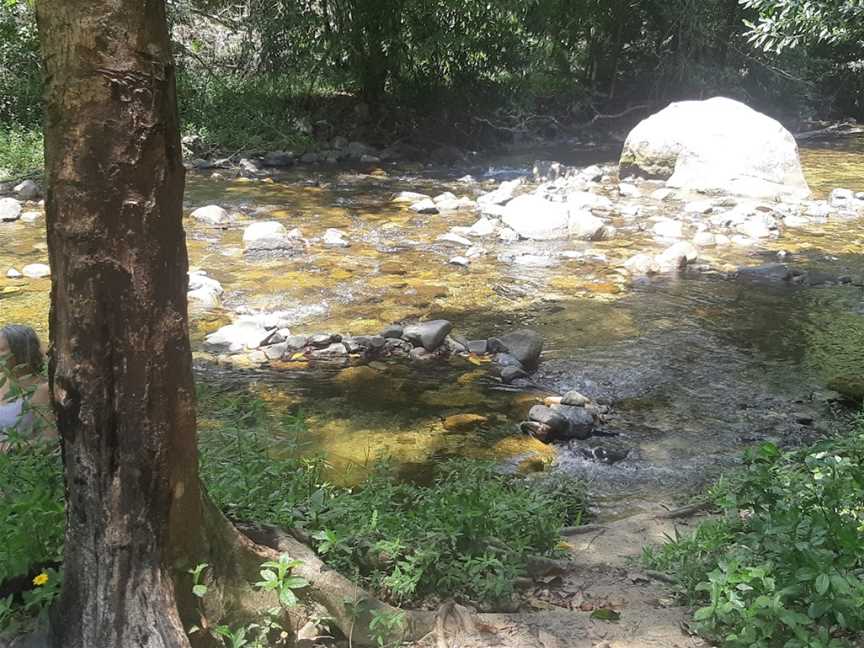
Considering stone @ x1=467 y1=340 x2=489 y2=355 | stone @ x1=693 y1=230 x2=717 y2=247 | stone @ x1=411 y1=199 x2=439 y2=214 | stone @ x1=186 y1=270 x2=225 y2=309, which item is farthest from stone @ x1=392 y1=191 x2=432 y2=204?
stone @ x1=467 y1=340 x2=489 y2=355

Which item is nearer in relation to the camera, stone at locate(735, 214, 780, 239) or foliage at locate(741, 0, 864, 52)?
foliage at locate(741, 0, 864, 52)

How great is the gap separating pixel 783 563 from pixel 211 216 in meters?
8.58

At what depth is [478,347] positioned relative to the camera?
629cm

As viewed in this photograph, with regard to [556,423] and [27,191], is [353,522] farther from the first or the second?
[27,191]

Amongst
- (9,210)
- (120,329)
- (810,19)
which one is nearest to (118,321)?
(120,329)

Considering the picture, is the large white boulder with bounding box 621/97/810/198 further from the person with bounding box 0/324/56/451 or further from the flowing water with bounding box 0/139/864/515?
the person with bounding box 0/324/56/451

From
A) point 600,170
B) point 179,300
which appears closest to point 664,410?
point 179,300

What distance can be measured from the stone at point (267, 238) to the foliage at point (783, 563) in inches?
256

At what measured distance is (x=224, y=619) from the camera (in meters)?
2.13

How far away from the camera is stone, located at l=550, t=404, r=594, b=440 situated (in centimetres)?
499

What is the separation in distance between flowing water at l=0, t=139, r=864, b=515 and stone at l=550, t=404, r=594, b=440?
91 mm

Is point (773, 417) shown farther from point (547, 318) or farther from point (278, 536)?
point (278, 536)

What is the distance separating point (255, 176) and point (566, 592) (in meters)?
11.1

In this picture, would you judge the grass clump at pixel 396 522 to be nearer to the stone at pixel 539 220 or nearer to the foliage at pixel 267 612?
the foliage at pixel 267 612
